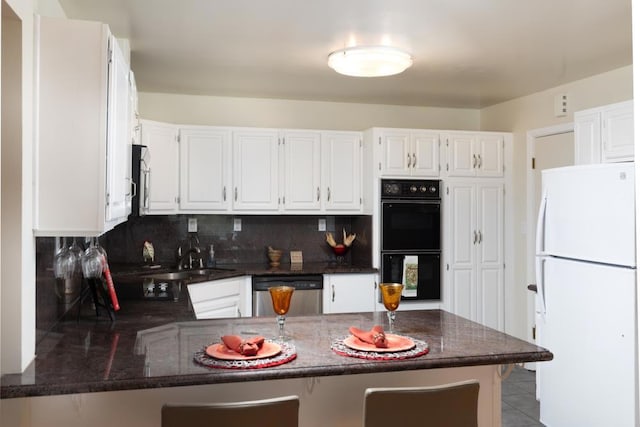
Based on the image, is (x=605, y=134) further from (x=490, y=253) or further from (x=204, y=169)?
(x=204, y=169)

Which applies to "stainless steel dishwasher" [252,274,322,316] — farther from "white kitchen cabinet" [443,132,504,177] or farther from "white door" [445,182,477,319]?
"white kitchen cabinet" [443,132,504,177]

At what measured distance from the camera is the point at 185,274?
4410mm

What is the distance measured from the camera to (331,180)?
488 centimetres

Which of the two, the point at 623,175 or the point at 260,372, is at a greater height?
the point at 623,175

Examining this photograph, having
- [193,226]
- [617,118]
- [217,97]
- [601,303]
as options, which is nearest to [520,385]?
[601,303]

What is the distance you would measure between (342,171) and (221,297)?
1.59 m

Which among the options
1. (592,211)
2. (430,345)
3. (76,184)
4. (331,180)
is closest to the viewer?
(76,184)

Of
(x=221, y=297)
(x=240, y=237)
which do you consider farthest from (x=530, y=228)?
(x=221, y=297)

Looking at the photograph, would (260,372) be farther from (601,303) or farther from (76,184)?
(601,303)

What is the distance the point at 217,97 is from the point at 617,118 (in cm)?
332

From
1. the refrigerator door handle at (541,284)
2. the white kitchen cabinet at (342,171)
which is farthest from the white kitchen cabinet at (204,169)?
the refrigerator door handle at (541,284)

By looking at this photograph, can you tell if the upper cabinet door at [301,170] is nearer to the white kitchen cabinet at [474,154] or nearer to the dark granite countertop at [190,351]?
the white kitchen cabinet at [474,154]

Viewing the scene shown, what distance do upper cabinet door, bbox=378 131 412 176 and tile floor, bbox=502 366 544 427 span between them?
1.98 metres

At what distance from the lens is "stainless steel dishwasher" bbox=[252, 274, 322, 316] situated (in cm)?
443
